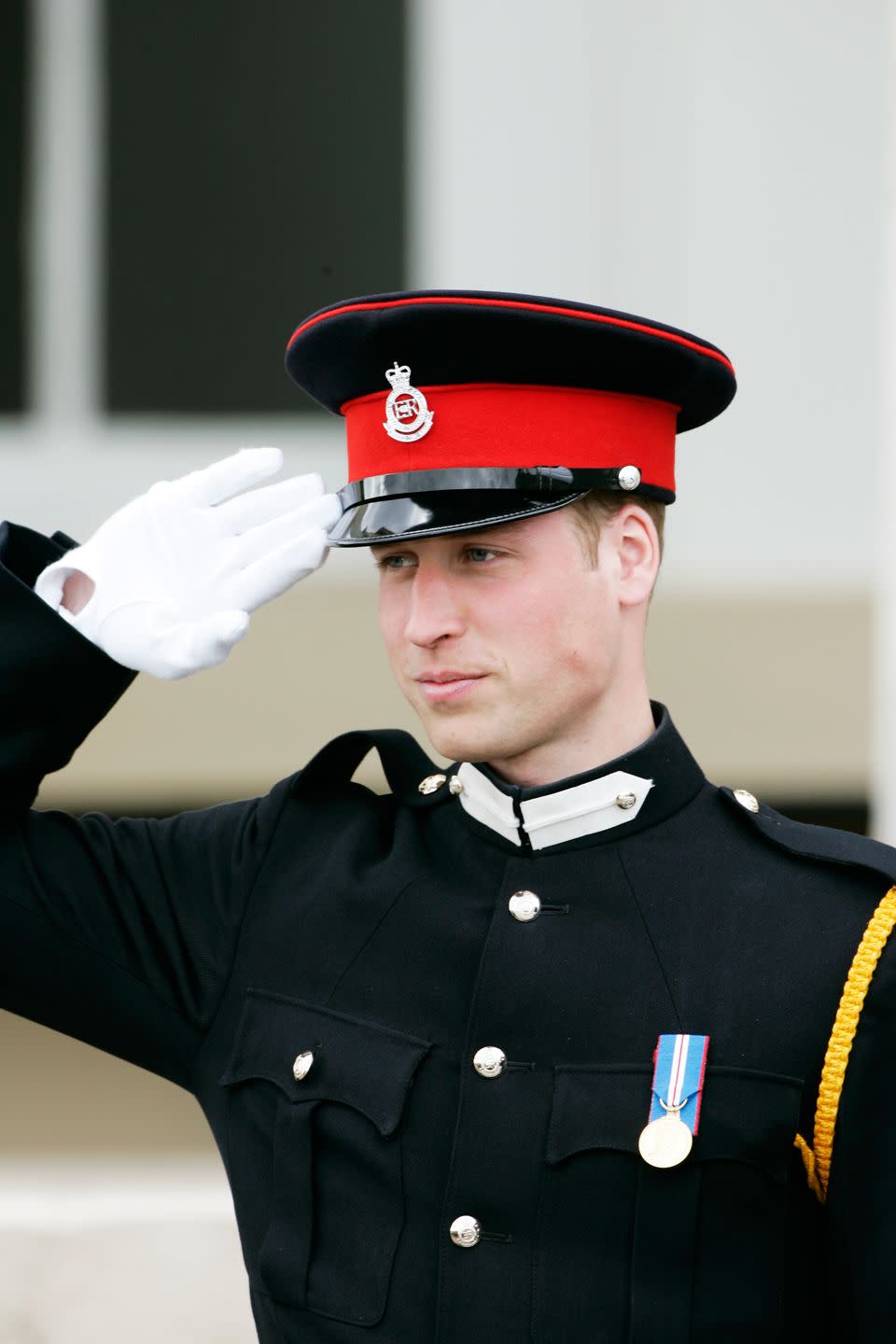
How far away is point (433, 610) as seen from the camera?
1814mm

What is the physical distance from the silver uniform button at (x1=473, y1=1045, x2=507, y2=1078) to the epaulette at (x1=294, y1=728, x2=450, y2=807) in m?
0.33

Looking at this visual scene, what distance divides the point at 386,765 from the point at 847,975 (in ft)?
1.94

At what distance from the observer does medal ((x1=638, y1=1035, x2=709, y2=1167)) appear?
1.71m

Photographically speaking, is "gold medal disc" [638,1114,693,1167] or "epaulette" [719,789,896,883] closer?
"gold medal disc" [638,1114,693,1167]

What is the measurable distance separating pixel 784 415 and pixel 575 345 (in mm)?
3101

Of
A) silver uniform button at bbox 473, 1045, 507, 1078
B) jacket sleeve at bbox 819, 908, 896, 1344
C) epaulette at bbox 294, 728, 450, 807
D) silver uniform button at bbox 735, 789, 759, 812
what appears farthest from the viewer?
epaulette at bbox 294, 728, 450, 807

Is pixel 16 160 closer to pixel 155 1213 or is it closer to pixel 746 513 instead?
pixel 746 513

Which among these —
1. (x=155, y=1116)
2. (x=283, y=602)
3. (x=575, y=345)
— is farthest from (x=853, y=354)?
(x=575, y=345)

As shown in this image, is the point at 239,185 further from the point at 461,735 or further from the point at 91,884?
the point at 461,735

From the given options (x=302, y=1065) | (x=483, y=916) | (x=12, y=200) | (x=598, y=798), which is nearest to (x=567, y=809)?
(x=598, y=798)

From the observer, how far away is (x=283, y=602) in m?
4.61

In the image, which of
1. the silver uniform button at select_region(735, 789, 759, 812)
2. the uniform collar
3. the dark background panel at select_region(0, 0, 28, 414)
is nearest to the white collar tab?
the uniform collar

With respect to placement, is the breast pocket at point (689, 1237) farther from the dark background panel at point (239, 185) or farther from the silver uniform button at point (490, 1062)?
the dark background panel at point (239, 185)

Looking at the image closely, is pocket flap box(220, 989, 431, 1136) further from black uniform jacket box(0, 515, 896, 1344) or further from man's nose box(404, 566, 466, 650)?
man's nose box(404, 566, 466, 650)
